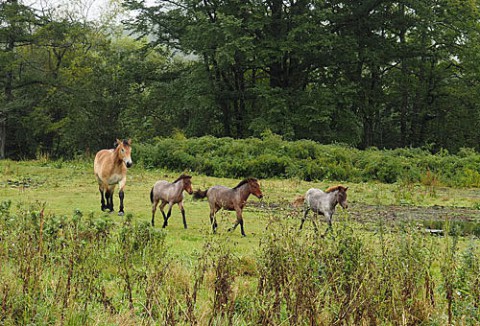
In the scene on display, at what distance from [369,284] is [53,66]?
4227cm

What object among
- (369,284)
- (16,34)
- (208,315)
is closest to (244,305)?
(208,315)

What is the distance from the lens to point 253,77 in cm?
4103

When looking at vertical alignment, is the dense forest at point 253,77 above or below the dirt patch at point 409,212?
above

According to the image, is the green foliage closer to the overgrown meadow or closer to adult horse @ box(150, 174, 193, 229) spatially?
the overgrown meadow

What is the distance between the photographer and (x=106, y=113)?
35.1 m

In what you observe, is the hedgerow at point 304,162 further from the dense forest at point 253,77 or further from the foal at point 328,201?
the foal at point 328,201

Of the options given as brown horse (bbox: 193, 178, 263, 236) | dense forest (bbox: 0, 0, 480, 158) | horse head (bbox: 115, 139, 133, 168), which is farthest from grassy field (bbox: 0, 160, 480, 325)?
dense forest (bbox: 0, 0, 480, 158)

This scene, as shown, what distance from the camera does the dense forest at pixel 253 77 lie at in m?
33.0

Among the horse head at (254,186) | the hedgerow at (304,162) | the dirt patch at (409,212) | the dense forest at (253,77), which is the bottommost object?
the dirt patch at (409,212)

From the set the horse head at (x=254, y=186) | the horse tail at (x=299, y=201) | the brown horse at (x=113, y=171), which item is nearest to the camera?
the horse head at (x=254, y=186)

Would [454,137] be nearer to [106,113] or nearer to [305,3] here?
[305,3]

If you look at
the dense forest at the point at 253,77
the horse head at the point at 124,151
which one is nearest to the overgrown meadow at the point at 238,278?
the horse head at the point at 124,151

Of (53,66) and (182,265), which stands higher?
(53,66)

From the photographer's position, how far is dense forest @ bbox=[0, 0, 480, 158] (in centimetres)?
3303
